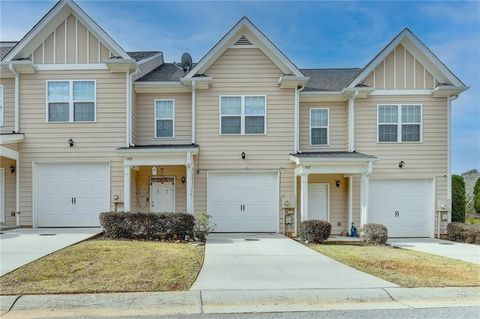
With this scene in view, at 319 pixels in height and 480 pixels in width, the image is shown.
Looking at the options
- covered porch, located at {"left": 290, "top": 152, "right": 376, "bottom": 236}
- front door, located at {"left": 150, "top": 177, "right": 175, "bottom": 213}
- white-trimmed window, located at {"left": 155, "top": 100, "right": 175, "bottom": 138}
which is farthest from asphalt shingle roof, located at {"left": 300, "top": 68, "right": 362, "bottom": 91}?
front door, located at {"left": 150, "top": 177, "right": 175, "bottom": 213}

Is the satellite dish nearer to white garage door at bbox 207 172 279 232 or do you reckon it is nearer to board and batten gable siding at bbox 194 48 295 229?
board and batten gable siding at bbox 194 48 295 229

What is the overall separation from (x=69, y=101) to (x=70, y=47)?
6.71 ft

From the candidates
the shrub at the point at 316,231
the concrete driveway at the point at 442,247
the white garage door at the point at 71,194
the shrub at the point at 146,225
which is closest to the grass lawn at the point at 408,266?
the concrete driveway at the point at 442,247

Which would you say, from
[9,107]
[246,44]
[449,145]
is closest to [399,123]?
[449,145]

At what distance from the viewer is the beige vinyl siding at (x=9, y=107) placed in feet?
50.7

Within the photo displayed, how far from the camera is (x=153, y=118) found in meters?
16.5

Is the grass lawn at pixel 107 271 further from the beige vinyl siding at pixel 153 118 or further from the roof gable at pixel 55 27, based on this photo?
the roof gable at pixel 55 27

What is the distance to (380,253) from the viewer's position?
11.4m

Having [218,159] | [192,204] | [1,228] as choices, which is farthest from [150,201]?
[1,228]

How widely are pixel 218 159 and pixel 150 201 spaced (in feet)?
10.6

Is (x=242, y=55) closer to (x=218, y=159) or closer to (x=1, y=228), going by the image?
(x=218, y=159)

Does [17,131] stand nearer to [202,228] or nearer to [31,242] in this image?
[31,242]

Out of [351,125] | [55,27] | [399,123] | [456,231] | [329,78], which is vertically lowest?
[456,231]

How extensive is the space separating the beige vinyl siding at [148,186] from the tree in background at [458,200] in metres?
11.3
